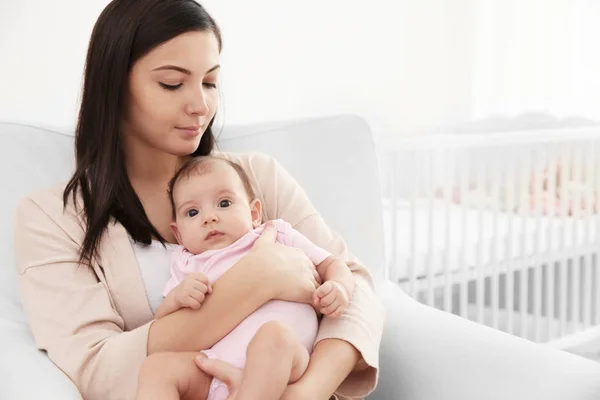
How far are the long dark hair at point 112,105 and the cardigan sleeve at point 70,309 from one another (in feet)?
0.11

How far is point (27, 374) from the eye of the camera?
99 cm

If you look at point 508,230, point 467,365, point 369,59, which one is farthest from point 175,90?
point 369,59

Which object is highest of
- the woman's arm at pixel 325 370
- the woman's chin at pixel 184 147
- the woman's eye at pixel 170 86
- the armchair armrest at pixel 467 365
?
the woman's eye at pixel 170 86

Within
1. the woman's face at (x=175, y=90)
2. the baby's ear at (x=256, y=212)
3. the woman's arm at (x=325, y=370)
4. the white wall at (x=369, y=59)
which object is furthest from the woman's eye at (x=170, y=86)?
the white wall at (x=369, y=59)

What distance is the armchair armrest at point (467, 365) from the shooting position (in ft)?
3.37

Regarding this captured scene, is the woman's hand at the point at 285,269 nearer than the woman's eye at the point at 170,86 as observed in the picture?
Yes

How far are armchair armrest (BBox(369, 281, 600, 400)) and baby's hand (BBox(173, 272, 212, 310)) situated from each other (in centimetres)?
37

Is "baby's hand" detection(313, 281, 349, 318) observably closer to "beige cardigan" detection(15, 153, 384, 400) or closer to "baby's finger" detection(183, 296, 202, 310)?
"beige cardigan" detection(15, 153, 384, 400)

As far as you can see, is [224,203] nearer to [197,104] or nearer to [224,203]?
[224,203]

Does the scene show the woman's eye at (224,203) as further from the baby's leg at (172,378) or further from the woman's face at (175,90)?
the baby's leg at (172,378)

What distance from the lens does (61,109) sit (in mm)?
2266

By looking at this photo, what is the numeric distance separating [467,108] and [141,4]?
8.98 feet

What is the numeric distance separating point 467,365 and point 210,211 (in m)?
0.46

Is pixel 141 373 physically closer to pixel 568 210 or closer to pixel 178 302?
pixel 178 302
